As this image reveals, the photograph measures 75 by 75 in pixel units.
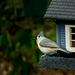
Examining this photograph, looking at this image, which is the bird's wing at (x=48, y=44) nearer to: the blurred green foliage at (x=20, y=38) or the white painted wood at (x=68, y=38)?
the white painted wood at (x=68, y=38)

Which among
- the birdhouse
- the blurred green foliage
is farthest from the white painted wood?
the blurred green foliage

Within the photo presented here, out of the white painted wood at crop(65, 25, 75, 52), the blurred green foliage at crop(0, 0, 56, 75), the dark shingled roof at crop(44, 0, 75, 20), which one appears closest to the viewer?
the dark shingled roof at crop(44, 0, 75, 20)

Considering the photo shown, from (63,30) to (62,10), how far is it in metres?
0.22

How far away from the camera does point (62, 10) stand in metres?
3.06

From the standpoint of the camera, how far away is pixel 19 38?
5262 millimetres

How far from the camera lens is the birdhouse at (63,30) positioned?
3.04m

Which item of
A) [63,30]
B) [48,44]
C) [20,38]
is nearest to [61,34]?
[63,30]

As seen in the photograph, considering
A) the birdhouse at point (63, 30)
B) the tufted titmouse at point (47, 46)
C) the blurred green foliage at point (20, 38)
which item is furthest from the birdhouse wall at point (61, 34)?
the blurred green foliage at point (20, 38)

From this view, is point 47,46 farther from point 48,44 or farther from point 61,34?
point 61,34

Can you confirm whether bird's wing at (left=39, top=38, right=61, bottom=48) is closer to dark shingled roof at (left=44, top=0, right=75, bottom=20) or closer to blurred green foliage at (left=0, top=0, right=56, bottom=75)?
dark shingled roof at (left=44, top=0, right=75, bottom=20)

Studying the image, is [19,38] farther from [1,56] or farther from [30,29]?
[1,56]

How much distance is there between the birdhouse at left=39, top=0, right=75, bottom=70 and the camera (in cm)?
304

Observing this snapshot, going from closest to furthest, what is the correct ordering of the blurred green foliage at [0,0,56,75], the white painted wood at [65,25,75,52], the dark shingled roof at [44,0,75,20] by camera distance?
the dark shingled roof at [44,0,75,20]
the white painted wood at [65,25,75,52]
the blurred green foliage at [0,0,56,75]

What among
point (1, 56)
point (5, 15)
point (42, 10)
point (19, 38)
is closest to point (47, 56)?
point (42, 10)
